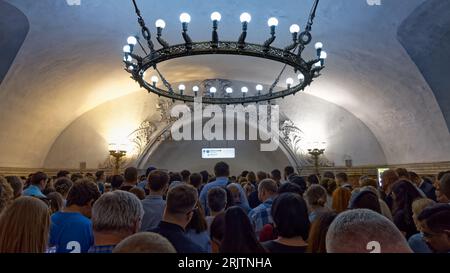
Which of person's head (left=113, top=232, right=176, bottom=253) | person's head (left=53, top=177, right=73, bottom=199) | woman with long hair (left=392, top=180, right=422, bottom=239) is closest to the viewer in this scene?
person's head (left=113, top=232, right=176, bottom=253)

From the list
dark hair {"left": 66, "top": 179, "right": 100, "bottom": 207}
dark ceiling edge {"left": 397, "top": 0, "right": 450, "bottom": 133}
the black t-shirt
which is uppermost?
dark ceiling edge {"left": 397, "top": 0, "right": 450, "bottom": 133}

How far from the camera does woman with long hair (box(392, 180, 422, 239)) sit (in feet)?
9.23

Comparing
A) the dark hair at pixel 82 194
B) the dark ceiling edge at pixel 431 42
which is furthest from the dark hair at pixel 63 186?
the dark ceiling edge at pixel 431 42

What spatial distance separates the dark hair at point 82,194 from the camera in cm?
254

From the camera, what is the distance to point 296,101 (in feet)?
38.3

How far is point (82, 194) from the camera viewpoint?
257cm

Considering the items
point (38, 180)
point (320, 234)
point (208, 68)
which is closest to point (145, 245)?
point (320, 234)

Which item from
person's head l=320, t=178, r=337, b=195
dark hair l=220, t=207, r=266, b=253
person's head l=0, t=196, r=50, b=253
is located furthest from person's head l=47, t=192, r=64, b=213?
person's head l=320, t=178, r=337, b=195

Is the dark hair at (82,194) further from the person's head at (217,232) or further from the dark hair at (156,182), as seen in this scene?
the person's head at (217,232)

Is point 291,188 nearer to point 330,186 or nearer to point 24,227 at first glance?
point 330,186

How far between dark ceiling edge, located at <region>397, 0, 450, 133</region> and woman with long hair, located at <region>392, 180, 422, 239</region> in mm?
4050

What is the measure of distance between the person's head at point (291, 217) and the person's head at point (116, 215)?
91 centimetres

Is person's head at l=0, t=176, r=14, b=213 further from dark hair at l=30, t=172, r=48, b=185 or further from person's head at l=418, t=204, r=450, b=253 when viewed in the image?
person's head at l=418, t=204, r=450, b=253
